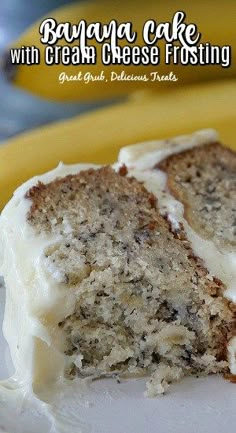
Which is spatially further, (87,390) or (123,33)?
(123,33)

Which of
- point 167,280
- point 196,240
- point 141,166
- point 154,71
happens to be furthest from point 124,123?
point 167,280

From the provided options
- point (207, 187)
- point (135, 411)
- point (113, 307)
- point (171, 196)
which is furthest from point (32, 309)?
point (207, 187)

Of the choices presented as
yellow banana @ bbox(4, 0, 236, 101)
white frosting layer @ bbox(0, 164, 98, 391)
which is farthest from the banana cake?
yellow banana @ bbox(4, 0, 236, 101)

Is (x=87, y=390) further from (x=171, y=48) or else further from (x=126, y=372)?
(x=171, y=48)

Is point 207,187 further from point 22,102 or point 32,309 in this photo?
point 22,102

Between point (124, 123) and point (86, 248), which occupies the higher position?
point (124, 123)

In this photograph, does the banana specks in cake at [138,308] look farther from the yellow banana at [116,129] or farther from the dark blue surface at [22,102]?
the dark blue surface at [22,102]

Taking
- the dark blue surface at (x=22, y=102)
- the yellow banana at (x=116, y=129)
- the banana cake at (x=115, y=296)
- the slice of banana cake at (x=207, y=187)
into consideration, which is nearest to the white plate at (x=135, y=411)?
the banana cake at (x=115, y=296)
